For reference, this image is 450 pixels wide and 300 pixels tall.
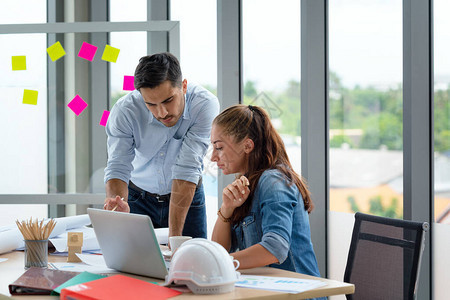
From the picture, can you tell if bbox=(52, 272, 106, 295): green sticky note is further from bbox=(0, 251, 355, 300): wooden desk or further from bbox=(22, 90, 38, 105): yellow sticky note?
bbox=(22, 90, 38, 105): yellow sticky note

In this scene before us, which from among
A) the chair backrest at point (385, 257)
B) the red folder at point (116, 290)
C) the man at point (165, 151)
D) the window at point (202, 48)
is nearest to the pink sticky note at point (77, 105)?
the window at point (202, 48)

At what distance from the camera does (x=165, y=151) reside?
2.48m

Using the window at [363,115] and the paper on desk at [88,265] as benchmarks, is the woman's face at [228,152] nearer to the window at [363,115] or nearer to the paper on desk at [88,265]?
the paper on desk at [88,265]

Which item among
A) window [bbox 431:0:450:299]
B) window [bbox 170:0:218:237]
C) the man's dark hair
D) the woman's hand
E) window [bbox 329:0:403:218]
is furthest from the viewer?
window [bbox 170:0:218:237]

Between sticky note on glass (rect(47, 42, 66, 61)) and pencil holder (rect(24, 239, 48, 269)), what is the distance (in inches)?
75.9

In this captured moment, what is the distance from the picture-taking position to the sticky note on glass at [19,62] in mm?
3336

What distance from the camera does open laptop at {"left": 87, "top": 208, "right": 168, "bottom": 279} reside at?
1.41 meters

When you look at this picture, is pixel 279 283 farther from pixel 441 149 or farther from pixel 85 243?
pixel 441 149

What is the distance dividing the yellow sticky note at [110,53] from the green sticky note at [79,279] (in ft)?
6.79

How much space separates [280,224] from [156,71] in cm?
80

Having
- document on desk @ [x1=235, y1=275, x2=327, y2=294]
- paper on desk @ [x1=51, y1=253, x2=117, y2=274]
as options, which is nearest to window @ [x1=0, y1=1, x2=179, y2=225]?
paper on desk @ [x1=51, y1=253, x2=117, y2=274]

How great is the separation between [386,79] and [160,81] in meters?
1.30

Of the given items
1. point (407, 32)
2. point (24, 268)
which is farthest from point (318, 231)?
point (24, 268)

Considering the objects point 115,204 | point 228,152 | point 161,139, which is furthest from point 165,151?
point 228,152
